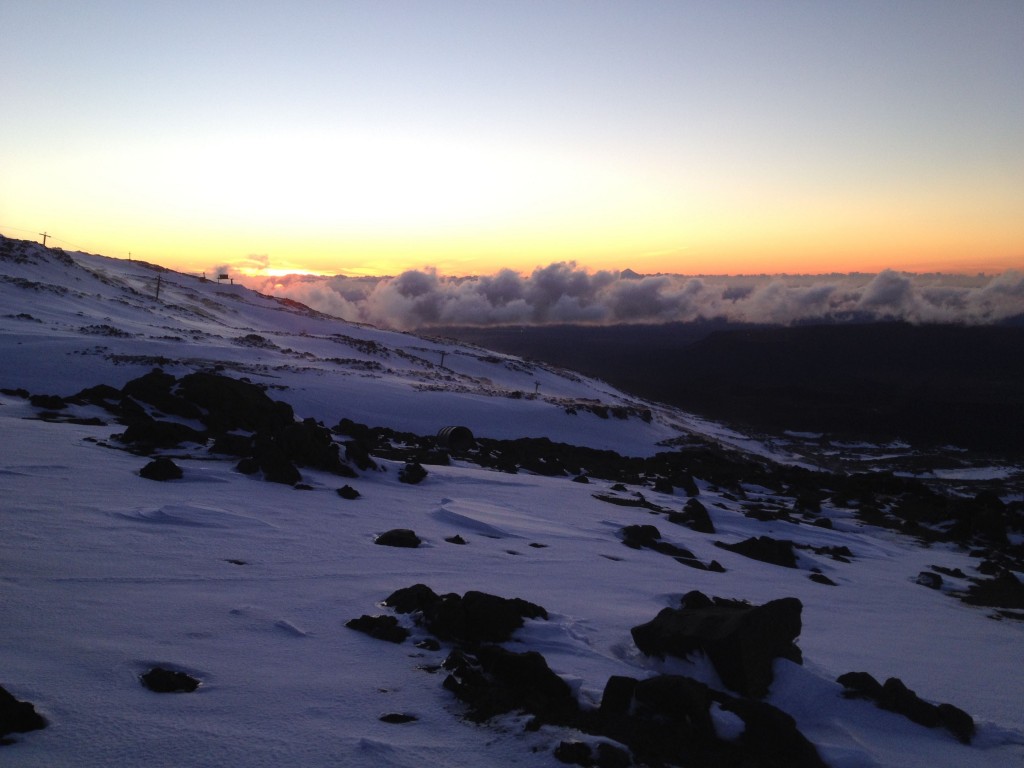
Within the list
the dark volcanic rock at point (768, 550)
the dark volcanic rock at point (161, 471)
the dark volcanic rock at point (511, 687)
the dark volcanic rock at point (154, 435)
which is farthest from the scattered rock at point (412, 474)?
the dark volcanic rock at point (511, 687)

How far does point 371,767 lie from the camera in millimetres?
4109

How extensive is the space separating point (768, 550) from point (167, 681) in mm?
11999

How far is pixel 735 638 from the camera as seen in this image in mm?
5762

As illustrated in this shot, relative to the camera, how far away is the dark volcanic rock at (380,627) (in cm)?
620

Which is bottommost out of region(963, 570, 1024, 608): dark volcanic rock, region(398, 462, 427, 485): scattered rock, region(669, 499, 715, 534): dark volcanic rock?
region(963, 570, 1024, 608): dark volcanic rock

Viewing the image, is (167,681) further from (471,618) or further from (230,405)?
(230,405)

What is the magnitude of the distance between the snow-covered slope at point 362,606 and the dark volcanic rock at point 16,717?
0.09m

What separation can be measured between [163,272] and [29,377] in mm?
83300

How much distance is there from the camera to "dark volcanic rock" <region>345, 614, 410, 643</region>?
6.20m

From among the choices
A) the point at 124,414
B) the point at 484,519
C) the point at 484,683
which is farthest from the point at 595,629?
the point at 124,414

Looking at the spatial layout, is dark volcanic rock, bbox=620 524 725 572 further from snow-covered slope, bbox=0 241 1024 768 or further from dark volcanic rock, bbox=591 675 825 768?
dark volcanic rock, bbox=591 675 825 768

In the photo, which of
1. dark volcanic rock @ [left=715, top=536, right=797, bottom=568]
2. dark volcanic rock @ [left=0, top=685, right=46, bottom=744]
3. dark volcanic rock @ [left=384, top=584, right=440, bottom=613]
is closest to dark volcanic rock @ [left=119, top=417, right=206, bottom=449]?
dark volcanic rock @ [left=384, top=584, right=440, bottom=613]

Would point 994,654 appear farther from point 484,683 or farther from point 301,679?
point 301,679

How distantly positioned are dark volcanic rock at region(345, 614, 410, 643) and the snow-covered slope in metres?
0.08
